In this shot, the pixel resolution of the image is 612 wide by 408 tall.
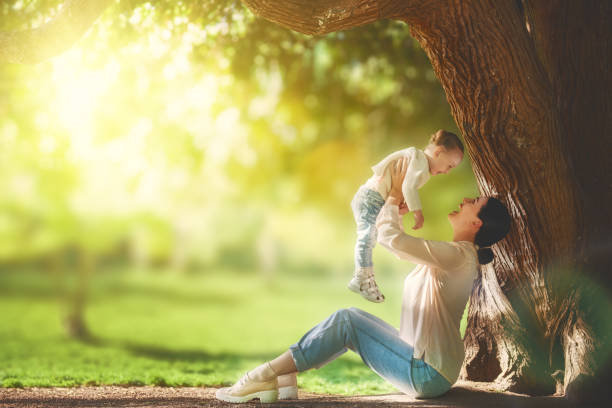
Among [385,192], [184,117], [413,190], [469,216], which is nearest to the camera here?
[469,216]

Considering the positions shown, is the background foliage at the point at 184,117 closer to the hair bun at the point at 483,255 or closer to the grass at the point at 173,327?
the grass at the point at 173,327

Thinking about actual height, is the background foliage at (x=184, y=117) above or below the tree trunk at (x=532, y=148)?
above

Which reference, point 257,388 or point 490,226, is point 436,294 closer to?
point 490,226

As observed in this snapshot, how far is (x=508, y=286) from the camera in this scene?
14.1ft

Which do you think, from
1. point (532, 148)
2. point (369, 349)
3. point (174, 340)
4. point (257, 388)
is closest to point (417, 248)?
point (369, 349)

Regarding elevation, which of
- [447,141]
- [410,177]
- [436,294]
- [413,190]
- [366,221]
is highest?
[447,141]

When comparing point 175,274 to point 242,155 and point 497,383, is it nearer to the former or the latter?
point 242,155

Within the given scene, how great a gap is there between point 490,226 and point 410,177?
641 millimetres

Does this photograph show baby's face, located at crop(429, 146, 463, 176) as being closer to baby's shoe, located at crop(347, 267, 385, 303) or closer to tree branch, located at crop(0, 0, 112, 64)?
baby's shoe, located at crop(347, 267, 385, 303)

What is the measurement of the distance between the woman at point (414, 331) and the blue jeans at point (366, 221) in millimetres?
317

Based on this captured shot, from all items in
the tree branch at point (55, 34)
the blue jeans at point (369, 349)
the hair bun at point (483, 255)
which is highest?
the tree branch at point (55, 34)

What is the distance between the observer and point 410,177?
3.90 metres

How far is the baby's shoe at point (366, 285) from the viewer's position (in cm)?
385

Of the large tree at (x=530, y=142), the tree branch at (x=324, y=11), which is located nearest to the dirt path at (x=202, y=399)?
the large tree at (x=530, y=142)
